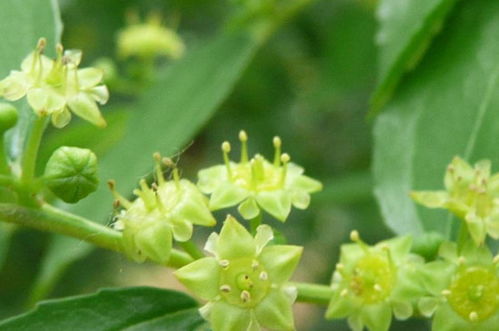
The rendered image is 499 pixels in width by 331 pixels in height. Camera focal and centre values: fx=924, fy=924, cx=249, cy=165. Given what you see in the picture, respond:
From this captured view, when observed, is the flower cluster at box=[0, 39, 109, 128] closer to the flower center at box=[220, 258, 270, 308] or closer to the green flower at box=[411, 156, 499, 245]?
the flower center at box=[220, 258, 270, 308]

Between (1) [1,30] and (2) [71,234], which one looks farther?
(1) [1,30]

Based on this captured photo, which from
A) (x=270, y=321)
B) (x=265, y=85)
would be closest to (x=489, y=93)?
(x=270, y=321)

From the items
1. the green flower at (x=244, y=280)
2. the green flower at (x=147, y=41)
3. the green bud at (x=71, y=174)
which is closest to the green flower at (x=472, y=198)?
the green flower at (x=244, y=280)

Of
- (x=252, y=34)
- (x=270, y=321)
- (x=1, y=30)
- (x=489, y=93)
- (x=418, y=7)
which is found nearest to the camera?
(x=270, y=321)

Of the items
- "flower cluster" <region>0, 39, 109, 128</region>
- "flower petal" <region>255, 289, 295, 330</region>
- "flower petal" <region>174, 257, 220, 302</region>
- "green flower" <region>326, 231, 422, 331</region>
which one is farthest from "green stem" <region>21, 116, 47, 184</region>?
"green flower" <region>326, 231, 422, 331</region>

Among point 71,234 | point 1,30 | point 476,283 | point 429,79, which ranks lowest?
point 476,283

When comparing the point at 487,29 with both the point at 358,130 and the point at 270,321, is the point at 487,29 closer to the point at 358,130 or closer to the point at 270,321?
the point at 270,321
